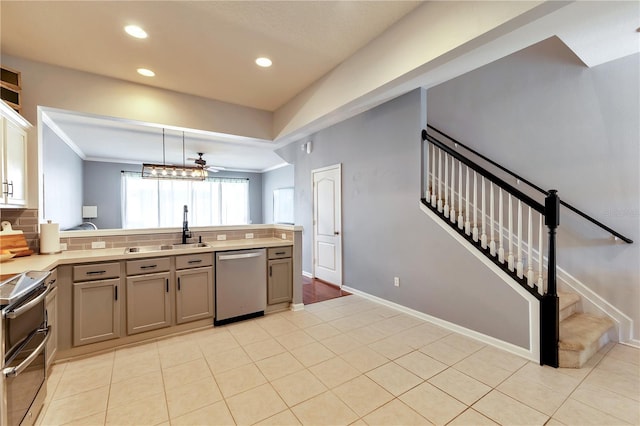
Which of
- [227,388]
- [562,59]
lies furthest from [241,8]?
[562,59]

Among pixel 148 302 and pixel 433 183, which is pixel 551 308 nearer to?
pixel 433 183

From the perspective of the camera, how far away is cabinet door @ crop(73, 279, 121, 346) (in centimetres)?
246

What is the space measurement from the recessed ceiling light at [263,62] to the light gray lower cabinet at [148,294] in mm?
2309

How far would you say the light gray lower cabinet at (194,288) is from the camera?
116 inches

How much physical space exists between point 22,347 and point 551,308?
3654 millimetres

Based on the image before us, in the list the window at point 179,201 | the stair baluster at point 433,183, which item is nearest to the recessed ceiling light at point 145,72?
the stair baluster at point 433,183

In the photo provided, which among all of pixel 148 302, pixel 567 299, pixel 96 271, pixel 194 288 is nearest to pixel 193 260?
pixel 194 288

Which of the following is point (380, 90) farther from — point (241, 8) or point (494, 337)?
point (494, 337)

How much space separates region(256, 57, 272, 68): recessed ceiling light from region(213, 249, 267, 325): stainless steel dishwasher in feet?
7.01

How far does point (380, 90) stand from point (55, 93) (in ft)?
11.3

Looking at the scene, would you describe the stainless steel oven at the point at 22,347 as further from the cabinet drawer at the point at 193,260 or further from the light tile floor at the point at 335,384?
the cabinet drawer at the point at 193,260

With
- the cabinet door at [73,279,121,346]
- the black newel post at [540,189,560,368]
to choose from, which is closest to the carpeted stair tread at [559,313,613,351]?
the black newel post at [540,189,560,368]

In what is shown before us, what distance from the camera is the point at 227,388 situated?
2049 mm

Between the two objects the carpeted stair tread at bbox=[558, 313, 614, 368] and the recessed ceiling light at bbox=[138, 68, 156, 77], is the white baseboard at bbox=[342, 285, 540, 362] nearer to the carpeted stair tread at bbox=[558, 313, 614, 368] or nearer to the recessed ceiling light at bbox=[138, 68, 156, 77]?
the carpeted stair tread at bbox=[558, 313, 614, 368]
